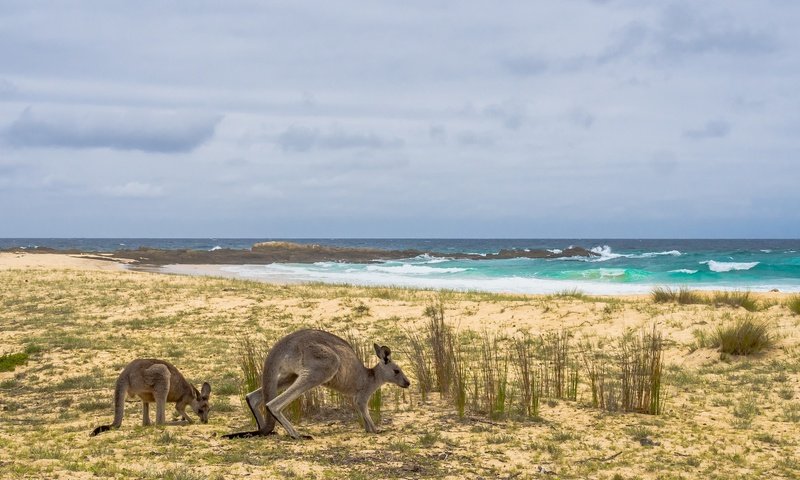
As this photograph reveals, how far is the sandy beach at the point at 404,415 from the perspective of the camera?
251 inches

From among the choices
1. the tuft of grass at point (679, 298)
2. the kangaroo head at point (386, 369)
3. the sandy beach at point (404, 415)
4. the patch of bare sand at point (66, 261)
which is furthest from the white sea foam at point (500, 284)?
the kangaroo head at point (386, 369)

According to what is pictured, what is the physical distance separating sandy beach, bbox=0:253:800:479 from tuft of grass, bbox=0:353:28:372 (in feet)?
0.39

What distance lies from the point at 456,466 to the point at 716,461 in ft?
8.20

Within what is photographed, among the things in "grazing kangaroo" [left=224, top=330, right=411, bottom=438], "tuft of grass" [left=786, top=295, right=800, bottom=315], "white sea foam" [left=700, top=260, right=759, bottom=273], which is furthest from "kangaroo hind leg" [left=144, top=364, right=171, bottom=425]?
"white sea foam" [left=700, top=260, right=759, bottom=273]

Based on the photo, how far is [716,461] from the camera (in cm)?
674

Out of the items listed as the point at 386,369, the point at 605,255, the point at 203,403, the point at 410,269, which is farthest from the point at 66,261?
the point at 605,255

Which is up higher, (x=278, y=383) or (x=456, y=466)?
(x=278, y=383)

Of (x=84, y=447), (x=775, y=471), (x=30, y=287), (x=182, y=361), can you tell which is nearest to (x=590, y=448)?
(x=775, y=471)

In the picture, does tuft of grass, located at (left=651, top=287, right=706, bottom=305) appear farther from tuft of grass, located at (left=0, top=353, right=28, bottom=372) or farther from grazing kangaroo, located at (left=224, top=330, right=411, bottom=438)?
tuft of grass, located at (left=0, top=353, right=28, bottom=372)

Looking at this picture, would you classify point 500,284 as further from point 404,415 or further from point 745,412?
point 404,415

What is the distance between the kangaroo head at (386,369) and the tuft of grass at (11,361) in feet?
24.3

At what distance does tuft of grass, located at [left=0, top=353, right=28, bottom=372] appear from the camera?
38.6 ft

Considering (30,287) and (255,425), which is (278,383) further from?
(30,287)

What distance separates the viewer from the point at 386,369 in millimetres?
7707
